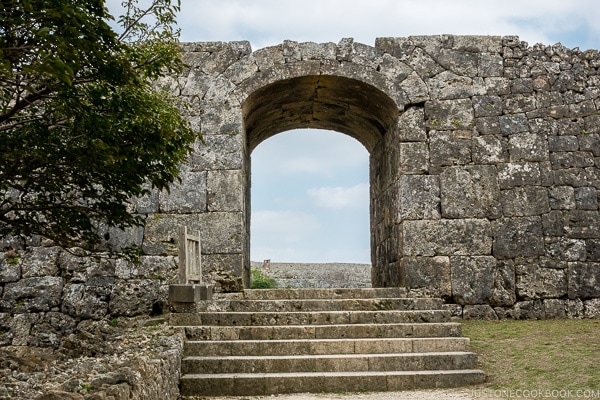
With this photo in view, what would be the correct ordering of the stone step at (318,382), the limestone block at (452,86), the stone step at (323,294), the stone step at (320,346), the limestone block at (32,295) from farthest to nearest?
the limestone block at (452,86) → the limestone block at (32,295) → the stone step at (323,294) → the stone step at (320,346) → the stone step at (318,382)

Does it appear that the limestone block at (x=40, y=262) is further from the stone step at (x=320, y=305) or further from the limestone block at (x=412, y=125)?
the limestone block at (x=412, y=125)

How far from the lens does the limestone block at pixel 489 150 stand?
30.2ft

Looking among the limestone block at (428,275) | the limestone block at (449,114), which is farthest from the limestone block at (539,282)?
the limestone block at (449,114)

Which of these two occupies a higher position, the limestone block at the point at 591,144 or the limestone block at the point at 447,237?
the limestone block at the point at 591,144

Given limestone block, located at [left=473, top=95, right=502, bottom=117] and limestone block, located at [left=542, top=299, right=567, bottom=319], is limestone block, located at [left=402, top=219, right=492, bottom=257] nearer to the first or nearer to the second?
limestone block, located at [left=542, top=299, right=567, bottom=319]

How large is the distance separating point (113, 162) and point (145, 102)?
69 centimetres

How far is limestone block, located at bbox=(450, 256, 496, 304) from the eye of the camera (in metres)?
8.82

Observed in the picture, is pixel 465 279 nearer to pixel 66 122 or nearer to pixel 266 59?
pixel 266 59

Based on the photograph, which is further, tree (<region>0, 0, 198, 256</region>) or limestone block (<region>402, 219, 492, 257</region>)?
limestone block (<region>402, 219, 492, 257</region>)

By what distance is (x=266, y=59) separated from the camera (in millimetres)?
9523

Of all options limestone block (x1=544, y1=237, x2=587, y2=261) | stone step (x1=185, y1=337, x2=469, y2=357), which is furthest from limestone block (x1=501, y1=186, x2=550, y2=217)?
A: stone step (x1=185, y1=337, x2=469, y2=357)

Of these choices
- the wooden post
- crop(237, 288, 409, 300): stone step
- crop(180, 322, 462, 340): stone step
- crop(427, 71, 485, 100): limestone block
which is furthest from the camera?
crop(427, 71, 485, 100): limestone block

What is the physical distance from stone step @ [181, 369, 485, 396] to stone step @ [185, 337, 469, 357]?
0.46 meters

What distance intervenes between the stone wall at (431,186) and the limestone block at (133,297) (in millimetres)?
21
